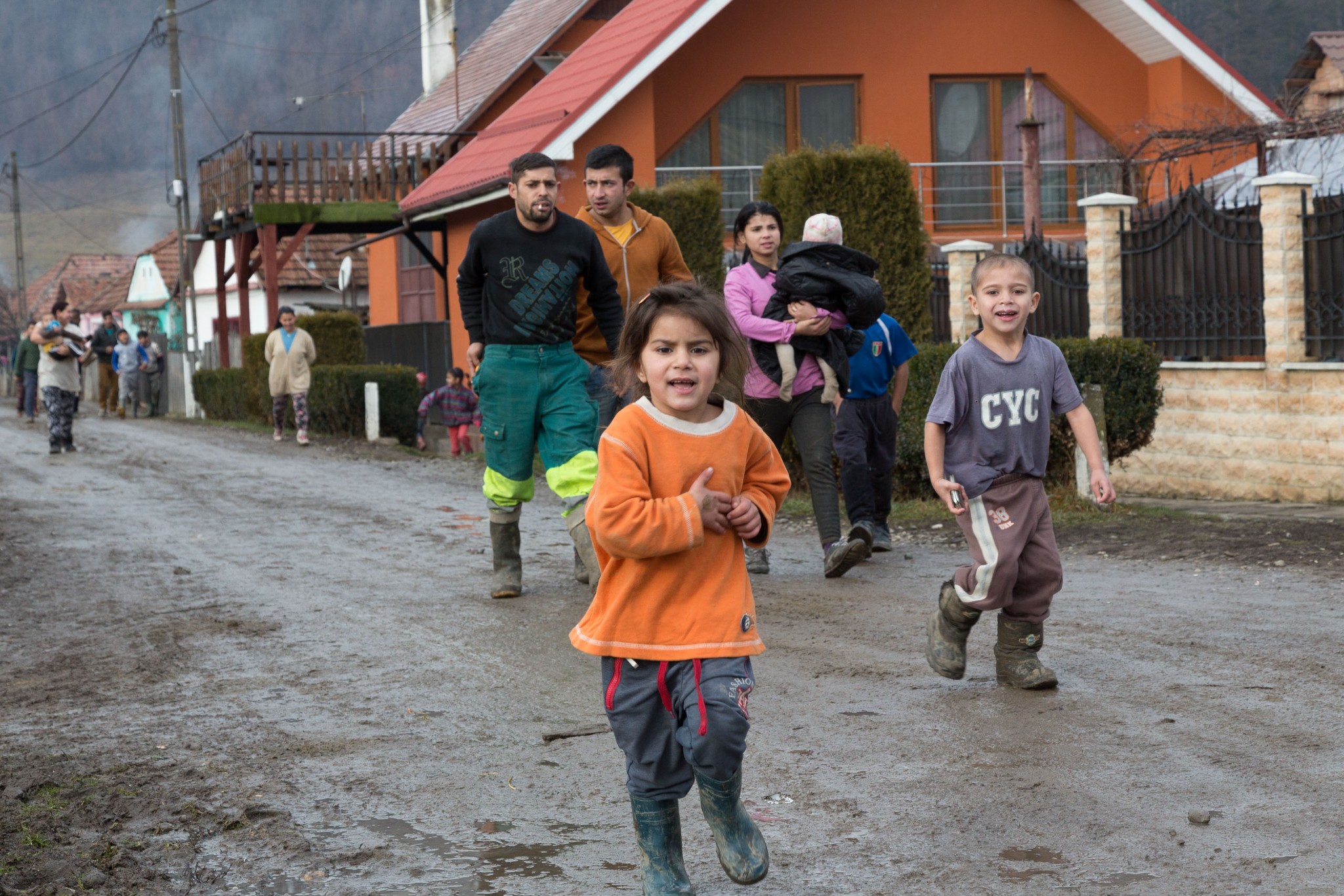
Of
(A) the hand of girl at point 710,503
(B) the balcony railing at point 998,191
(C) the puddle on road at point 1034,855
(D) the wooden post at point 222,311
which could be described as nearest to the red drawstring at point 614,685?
(A) the hand of girl at point 710,503

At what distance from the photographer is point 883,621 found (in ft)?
24.0

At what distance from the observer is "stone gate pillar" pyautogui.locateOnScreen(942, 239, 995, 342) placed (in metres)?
16.1

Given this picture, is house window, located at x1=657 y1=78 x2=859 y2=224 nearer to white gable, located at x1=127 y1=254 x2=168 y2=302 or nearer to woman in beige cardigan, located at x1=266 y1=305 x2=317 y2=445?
woman in beige cardigan, located at x1=266 y1=305 x2=317 y2=445

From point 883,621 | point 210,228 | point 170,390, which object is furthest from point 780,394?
point 170,390

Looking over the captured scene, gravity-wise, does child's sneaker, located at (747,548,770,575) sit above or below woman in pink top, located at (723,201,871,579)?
below

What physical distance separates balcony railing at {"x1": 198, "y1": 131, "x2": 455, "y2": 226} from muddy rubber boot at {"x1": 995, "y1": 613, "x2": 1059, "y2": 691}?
21.8 m

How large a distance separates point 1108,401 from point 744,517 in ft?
29.7

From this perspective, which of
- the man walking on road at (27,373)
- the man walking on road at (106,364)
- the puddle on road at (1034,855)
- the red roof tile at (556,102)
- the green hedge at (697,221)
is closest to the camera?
the puddle on road at (1034,855)

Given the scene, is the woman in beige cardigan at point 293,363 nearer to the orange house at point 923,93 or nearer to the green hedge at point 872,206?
the orange house at point 923,93

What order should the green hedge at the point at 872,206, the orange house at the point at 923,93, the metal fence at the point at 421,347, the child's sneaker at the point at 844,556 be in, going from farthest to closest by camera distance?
the metal fence at the point at 421,347 → the orange house at the point at 923,93 → the green hedge at the point at 872,206 → the child's sneaker at the point at 844,556

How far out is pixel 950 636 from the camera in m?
5.92

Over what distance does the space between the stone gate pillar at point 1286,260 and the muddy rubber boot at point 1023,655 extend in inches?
314

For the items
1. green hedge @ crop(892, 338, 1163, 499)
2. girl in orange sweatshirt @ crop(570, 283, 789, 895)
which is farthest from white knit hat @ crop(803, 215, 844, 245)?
girl in orange sweatshirt @ crop(570, 283, 789, 895)

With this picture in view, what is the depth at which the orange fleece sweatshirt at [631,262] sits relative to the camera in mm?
8117
